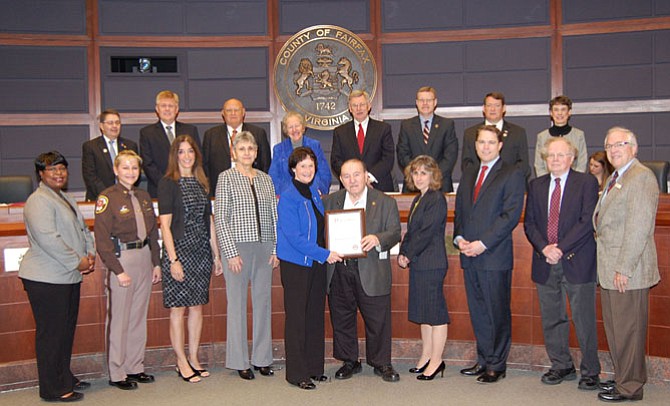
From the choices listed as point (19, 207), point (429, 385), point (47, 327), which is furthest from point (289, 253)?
point (19, 207)

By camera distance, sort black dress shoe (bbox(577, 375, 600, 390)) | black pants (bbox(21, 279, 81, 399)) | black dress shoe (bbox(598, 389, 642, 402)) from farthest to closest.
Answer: black dress shoe (bbox(577, 375, 600, 390)) → black pants (bbox(21, 279, 81, 399)) → black dress shoe (bbox(598, 389, 642, 402))

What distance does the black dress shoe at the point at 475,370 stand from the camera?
4700 millimetres

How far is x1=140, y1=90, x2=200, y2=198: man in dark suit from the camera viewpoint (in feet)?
18.4

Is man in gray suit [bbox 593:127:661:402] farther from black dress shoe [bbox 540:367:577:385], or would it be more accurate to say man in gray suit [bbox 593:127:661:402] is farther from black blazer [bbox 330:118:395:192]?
black blazer [bbox 330:118:395:192]

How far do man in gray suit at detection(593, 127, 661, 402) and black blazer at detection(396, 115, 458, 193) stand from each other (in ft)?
5.35

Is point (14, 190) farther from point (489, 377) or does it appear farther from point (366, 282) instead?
point (489, 377)

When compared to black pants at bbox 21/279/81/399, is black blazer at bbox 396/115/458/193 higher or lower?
higher

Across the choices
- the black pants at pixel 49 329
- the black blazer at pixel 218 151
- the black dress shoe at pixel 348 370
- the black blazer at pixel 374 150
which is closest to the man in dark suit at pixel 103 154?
the black blazer at pixel 218 151

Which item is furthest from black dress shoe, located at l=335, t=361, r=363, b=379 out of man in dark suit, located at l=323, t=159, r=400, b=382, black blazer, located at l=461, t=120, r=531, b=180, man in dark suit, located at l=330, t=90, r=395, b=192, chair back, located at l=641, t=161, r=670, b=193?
chair back, located at l=641, t=161, r=670, b=193

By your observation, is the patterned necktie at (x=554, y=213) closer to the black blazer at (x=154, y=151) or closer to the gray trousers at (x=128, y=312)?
the gray trousers at (x=128, y=312)

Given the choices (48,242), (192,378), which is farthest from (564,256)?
(48,242)

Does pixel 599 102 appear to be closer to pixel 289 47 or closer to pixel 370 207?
pixel 289 47

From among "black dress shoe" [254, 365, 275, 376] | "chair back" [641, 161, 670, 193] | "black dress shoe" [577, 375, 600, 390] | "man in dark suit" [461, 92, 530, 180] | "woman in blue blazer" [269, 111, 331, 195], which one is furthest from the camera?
"chair back" [641, 161, 670, 193]

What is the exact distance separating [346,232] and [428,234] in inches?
22.3
